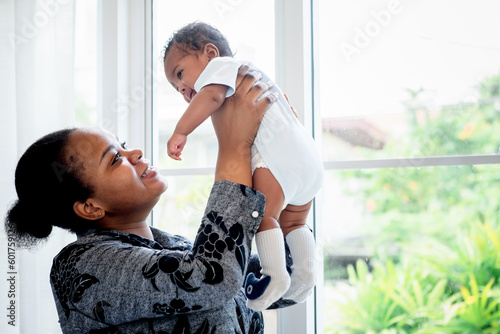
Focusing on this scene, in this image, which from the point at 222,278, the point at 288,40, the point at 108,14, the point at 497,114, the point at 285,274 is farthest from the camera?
the point at 108,14

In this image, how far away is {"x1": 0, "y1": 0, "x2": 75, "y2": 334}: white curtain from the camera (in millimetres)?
1875

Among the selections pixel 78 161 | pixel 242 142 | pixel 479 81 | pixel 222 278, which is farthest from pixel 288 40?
pixel 222 278

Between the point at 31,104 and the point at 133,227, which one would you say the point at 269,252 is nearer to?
the point at 133,227

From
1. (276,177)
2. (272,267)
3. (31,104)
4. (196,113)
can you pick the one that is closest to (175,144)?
(196,113)

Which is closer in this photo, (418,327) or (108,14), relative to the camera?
(418,327)

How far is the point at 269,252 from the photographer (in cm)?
107

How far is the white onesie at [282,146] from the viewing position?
43.3 inches

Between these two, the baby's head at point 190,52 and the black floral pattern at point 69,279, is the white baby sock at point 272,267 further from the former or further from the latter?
the baby's head at point 190,52

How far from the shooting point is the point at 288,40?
1.75 metres

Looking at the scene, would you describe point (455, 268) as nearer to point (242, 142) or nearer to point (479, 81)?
point (479, 81)

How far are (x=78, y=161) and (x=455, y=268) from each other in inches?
47.0

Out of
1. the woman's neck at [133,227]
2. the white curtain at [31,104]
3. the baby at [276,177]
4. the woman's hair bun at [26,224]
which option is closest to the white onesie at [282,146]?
the baby at [276,177]

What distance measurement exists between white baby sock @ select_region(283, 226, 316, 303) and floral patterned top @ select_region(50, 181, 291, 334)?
18 cm

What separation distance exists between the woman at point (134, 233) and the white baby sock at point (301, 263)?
110 mm
